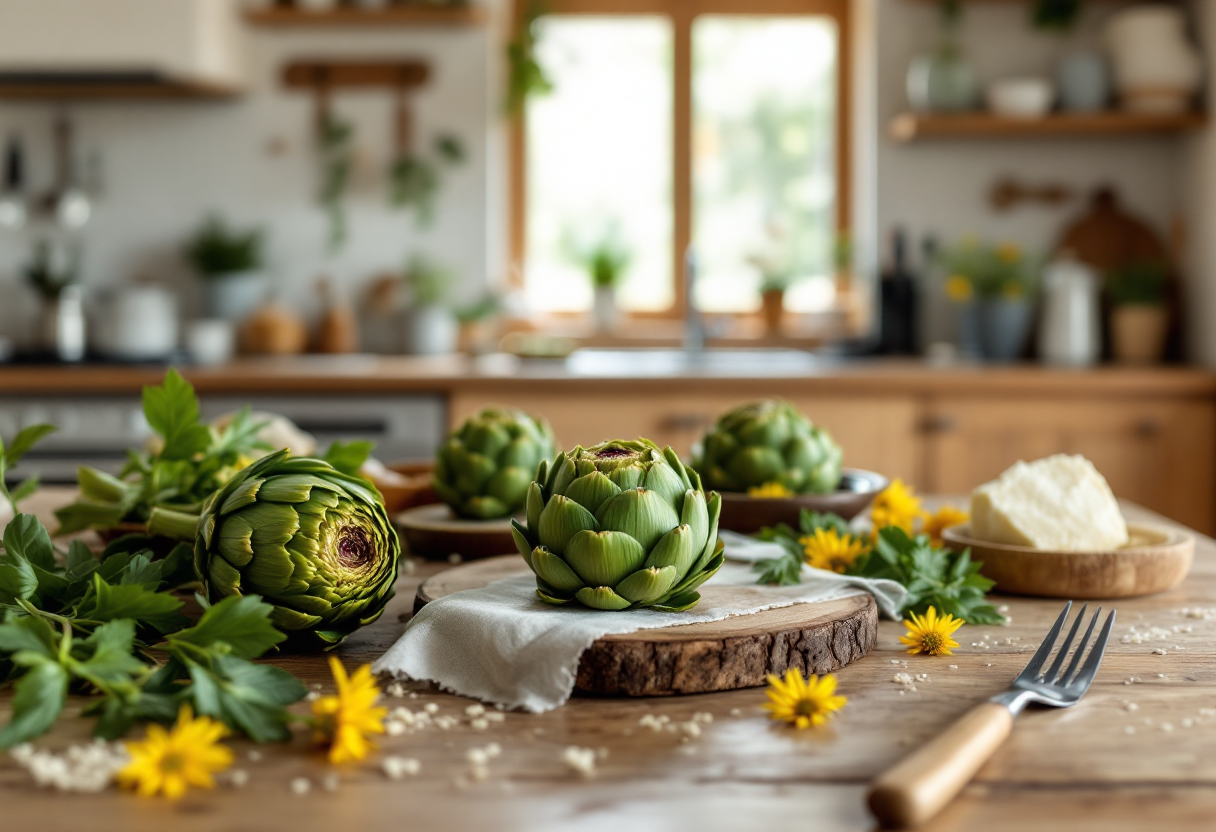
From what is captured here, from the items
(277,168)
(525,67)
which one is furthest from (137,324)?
(525,67)

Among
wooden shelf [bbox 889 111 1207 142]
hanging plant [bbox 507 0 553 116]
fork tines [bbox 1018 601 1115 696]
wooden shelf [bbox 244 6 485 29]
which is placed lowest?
fork tines [bbox 1018 601 1115 696]

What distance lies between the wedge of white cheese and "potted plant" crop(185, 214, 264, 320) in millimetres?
3092

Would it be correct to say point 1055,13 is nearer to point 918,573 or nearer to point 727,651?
point 918,573

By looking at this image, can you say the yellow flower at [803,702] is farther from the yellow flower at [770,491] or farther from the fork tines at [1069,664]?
the yellow flower at [770,491]

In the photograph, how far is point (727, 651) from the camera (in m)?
0.87

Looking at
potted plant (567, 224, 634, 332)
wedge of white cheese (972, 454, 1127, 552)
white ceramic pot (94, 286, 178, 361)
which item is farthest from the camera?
potted plant (567, 224, 634, 332)

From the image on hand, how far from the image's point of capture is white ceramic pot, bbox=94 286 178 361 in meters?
3.64

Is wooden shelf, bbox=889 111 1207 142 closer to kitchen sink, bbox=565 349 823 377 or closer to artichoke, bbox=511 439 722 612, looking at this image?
kitchen sink, bbox=565 349 823 377

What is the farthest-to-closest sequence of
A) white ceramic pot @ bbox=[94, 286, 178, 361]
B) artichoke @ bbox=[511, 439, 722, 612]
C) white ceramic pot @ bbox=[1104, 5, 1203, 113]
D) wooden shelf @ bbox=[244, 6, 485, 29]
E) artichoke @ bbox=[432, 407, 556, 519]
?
wooden shelf @ bbox=[244, 6, 485, 29] → white ceramic pot @ bbox=[94, 286, 178, 361] → white ceramic pot @ bbox=[1104, 5, 1203, 113] → artichoke @ bbox=[432, 407, 556, 519] → artichoke @ bbox=[511, 439, 722, 612]

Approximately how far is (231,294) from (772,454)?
290 cm

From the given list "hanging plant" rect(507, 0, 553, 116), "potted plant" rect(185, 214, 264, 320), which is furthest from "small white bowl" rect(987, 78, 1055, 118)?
"potted plant" rect(185, 214, 264, 320)

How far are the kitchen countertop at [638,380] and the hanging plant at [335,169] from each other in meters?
0.80

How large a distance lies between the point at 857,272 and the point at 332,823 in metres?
3.65

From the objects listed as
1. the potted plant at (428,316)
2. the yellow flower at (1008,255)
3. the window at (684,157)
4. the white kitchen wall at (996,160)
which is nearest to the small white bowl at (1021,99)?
the white kitchen wall at (996,160)
